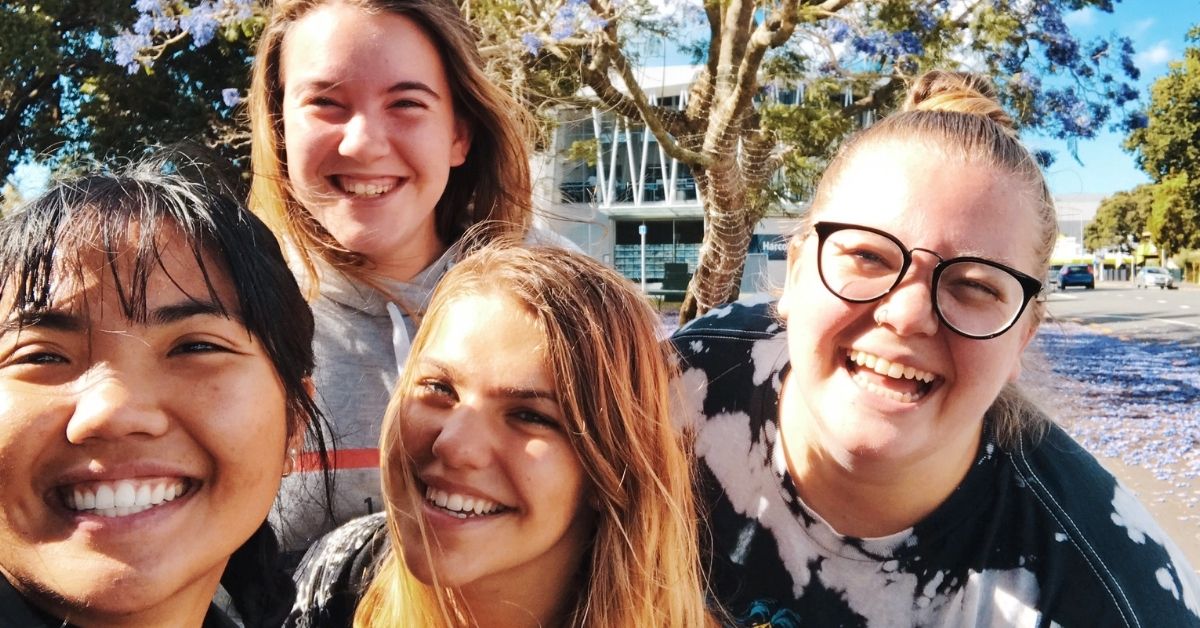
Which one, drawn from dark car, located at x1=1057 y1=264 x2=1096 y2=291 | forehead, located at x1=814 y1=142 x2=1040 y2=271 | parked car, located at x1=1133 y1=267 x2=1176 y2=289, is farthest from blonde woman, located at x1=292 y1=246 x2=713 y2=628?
parked car, located at x1=1133 y1=267 x2=1176 y2=289

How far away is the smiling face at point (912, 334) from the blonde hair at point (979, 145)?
4 cm

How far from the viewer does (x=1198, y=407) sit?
999cm

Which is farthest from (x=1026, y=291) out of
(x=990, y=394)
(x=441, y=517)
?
(x=441, y=517)

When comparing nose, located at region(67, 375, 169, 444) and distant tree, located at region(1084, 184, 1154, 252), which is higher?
distant tree, located at region(1084, 184, 1154, 252)

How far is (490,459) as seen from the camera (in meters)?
1.46

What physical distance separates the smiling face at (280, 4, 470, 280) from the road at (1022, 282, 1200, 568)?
5.44ft

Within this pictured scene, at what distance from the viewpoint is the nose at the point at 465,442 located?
56.9 inches

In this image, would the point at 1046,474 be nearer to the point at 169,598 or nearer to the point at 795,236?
the point at 795,236

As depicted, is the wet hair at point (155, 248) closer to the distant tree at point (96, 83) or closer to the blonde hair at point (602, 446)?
the blonde hair at point (602, 446)

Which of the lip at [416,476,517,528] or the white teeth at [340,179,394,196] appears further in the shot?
the white teeth at [340,179,394,196]

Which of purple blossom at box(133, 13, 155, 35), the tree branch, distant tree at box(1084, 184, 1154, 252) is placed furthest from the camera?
distant tree at box(1084, 184, 1154, 252)

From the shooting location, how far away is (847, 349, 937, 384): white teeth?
176 cm

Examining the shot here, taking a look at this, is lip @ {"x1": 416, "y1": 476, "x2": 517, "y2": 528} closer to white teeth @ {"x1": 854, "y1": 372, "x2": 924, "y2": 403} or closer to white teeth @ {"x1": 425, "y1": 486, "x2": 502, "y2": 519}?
white teeth @ {"x1": 425, "y1": 486, "x2": 502, "y2": 519}

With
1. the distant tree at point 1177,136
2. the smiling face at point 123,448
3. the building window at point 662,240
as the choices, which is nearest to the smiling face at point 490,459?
the smiling face at point 123,448
